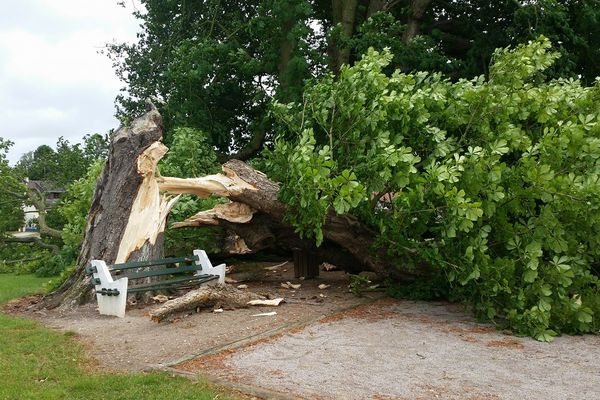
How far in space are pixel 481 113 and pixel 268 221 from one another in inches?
145

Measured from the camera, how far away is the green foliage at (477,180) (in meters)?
6.58

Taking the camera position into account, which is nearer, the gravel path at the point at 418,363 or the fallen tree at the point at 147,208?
the gravel path at the point at 418,363

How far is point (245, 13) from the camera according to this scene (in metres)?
17.7

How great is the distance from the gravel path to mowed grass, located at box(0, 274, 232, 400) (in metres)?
0.57

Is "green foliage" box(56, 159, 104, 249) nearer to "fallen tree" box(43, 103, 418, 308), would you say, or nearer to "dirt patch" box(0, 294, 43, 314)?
"dirt patch" box(0, 294, 43, 314)

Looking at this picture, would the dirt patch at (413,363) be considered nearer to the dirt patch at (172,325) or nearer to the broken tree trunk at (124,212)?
the dirt patch at (172,325)

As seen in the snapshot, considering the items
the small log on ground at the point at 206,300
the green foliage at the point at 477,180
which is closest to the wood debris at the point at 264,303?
the small log on ground at the point at 206,300

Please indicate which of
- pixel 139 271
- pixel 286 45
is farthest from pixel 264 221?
pixel 286 45

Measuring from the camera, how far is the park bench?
761 centimetres

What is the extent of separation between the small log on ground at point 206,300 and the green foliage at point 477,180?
124 cm

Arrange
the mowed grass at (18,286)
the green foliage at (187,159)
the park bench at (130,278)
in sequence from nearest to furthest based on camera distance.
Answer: the park bench at (130,278), the mowed grass at (18,286), the green foliage at (187,159)

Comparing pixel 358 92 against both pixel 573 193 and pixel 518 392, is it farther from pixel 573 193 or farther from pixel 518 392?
pixel 518 392

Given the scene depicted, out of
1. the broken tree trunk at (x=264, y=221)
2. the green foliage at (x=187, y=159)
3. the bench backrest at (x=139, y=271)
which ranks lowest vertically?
the bench backrest at (x=139, y=271)

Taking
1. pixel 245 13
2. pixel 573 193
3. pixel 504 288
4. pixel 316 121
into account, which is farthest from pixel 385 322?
pixel 245 13
